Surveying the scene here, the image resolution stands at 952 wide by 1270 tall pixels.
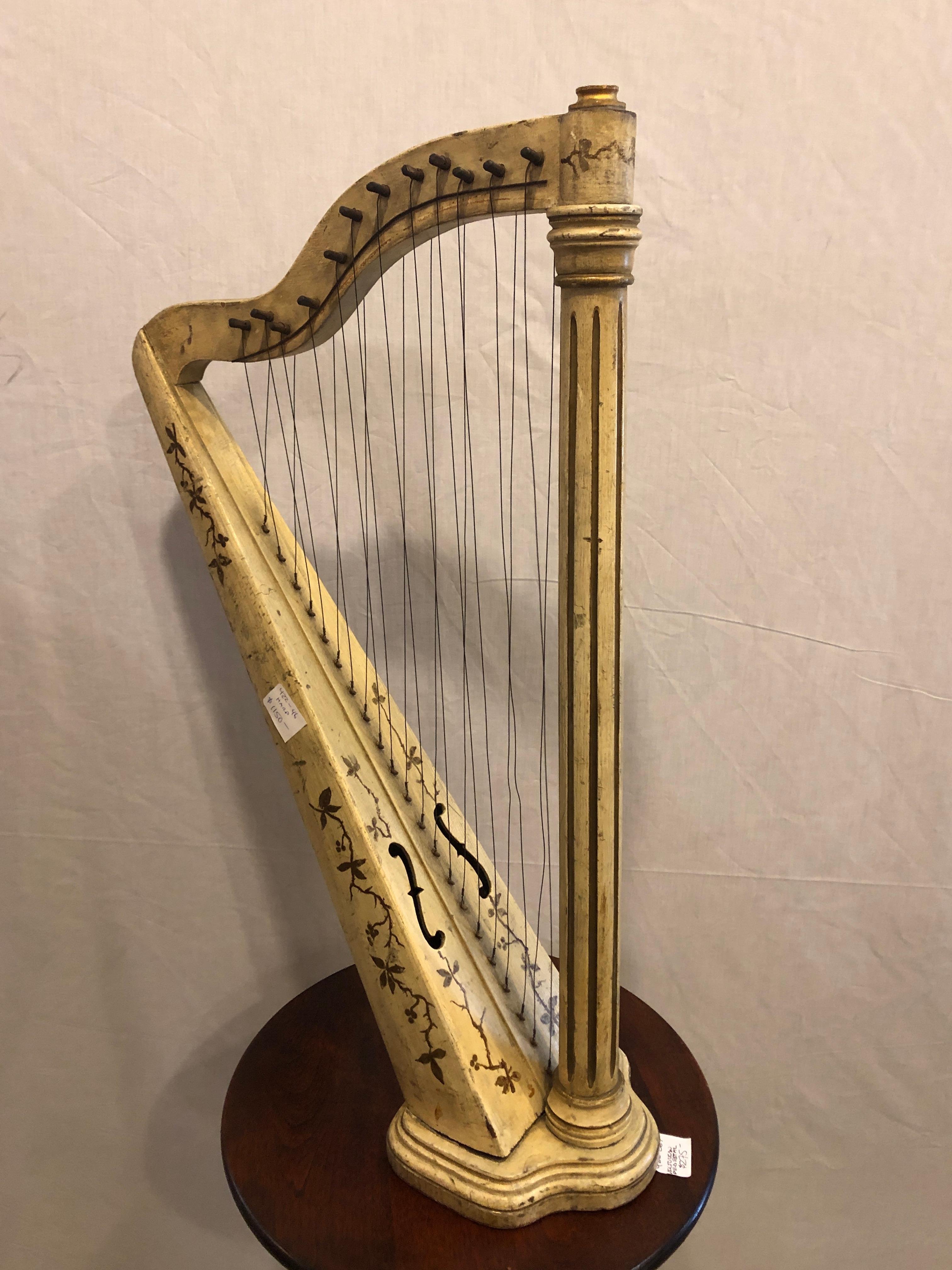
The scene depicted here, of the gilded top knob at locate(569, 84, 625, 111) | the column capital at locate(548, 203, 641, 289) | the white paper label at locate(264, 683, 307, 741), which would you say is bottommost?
the white paper label at locate(264, 683, 307, 741)

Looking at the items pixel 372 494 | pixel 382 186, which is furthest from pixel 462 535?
pixel 382 186

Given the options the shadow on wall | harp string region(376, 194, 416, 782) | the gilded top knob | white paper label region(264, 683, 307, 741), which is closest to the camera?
the gilded top knob

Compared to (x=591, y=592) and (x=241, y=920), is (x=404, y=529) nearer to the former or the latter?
(x=591, y=592)

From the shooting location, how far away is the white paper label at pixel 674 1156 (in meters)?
0.88

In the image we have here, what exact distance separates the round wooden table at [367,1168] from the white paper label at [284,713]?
0.38 m

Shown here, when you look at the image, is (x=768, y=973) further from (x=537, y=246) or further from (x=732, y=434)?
(x=537, y=246)

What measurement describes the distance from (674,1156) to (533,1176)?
0.15 m

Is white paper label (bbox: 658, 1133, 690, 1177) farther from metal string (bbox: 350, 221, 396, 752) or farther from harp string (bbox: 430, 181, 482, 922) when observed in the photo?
metal string (bbox: 350, 221, 396, 752)

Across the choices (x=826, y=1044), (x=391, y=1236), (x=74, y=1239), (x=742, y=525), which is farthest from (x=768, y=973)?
(x=74, y=1239)

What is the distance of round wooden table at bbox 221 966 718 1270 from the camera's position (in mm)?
807

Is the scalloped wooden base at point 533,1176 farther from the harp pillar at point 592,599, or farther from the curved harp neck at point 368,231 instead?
the curved harp neck at point 368,231

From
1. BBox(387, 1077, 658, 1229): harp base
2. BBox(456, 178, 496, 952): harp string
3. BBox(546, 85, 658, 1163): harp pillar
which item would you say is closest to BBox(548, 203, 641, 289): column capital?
BBox(546, 85, 658, 1163): harp pillar

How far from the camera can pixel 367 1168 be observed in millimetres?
901

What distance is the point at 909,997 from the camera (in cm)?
141
